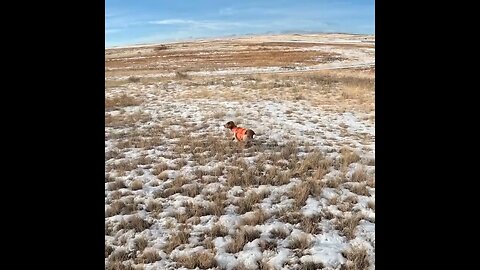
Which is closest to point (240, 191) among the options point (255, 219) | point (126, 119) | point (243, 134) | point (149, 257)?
point (255, 219)

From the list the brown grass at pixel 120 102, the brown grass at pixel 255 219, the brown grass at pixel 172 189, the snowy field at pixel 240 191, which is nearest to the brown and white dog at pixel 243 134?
the snowy field at pixel 240 191

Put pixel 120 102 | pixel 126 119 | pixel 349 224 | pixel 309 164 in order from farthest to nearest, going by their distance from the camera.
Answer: pixel 120 102, pixel 126 119, pixel 309 164, pixel 349 224

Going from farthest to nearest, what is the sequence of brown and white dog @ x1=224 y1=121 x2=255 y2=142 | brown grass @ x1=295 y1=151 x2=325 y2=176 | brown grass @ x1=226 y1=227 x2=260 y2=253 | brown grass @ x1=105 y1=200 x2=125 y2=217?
brown and white dog @ x1=224 y1=121 x2=255 y2=142 → brown grass @ x1=295 y1=151 x2=325 y2=176 → brown grass @ x1=105 y1=200 x2=125 y2=217 → brown grass @ x1=226 y1=227 x2=260 y2=253

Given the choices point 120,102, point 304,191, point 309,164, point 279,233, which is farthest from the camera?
point 120,102

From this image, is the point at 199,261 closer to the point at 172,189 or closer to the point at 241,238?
the point at 241,238

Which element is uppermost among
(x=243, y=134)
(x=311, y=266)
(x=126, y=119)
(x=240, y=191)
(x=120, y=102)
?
(x=120, y=102)

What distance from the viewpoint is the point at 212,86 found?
16.7 metres

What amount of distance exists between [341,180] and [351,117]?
5.27m

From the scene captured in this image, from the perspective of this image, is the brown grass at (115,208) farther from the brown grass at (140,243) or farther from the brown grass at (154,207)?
the brown grass at (140,243)

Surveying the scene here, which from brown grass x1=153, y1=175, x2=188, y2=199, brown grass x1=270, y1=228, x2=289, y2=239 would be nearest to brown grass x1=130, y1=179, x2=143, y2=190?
brown grass x1=153, y1=175, x2=188, y2=199

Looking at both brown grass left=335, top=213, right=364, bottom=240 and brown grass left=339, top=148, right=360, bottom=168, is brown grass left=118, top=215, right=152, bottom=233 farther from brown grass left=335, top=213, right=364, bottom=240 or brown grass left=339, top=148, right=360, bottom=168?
brown grass left=339, top=148, right=360, bottom=168

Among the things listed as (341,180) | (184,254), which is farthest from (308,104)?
(184,254)
